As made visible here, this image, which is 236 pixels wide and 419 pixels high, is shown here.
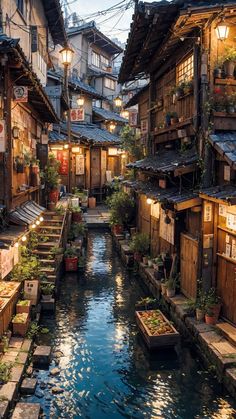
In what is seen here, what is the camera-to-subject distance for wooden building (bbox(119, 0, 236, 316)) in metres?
12.3

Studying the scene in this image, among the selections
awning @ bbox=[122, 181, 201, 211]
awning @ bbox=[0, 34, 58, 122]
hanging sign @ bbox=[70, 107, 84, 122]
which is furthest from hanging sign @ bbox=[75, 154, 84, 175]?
awning @ bbox=[122, 181, 201, 211]

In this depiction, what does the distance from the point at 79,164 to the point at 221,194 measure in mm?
31129

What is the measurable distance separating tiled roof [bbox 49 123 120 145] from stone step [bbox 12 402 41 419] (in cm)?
2725

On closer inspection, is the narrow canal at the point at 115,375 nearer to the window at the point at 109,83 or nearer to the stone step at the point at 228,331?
the stone step at the point at 228,331

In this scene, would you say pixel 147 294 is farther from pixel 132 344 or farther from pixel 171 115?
pixel 171 115

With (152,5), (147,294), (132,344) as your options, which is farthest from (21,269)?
(152,5)

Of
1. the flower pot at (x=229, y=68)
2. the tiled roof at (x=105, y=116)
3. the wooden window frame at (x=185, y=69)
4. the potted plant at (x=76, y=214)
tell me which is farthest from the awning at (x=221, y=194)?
the tiled roof at (x=105, y=116)

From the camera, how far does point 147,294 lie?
1920 centimetres

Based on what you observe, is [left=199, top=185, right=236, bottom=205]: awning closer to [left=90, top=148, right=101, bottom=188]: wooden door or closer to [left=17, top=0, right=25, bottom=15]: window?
[left=17, top=0, right=25, bottom=15]: window

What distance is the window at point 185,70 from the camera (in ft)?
51.2

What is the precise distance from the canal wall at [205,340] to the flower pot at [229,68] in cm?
824

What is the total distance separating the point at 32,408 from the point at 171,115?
42.3ft

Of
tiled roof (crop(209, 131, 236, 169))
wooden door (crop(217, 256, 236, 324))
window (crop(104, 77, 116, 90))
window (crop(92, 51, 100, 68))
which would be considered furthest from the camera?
window (crop(104, 77, 116, 90))

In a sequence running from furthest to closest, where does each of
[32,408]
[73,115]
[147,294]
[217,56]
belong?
[73,115] < [147,294] < [217,56] < [32,408]
